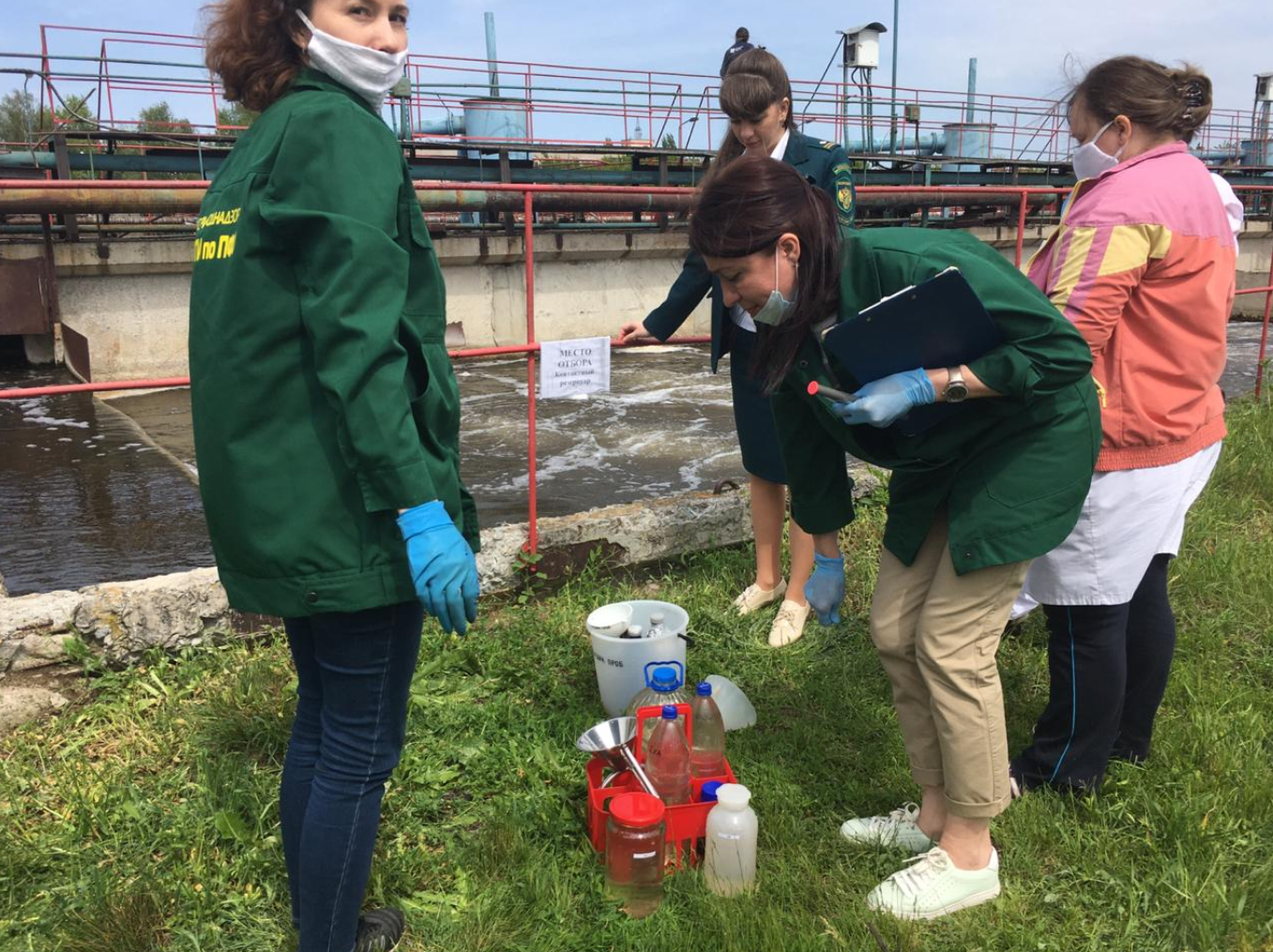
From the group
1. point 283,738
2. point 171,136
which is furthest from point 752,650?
point 171,136

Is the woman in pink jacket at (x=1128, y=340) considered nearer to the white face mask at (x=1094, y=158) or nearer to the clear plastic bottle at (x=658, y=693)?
the white face mask at (x=1094, y=158)

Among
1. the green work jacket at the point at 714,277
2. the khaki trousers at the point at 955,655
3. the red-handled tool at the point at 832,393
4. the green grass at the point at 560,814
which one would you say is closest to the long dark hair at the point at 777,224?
the red-handled tool at the point at 832,393

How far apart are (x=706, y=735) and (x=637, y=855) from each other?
0.46 m

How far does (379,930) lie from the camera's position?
207 centimetres

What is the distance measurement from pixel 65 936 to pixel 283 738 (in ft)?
2.63

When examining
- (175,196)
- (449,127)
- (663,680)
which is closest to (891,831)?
(663,680)

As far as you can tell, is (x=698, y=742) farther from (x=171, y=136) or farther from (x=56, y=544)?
(x=171, y=136)

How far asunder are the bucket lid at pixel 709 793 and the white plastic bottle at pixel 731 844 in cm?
9

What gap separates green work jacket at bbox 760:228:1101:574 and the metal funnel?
929mm

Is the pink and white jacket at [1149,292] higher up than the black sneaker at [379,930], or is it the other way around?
the pink and white jacket at [1149,292]

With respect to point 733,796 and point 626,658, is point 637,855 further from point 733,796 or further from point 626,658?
point 626,658

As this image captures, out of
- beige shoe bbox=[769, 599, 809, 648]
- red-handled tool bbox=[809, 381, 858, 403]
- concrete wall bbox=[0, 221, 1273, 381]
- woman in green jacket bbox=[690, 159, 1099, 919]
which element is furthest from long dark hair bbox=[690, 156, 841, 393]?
concrete wall bbox=[0, 221, 1273, 381]

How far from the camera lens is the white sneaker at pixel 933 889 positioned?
216cm

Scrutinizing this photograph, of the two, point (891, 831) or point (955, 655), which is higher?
point (955, 655)
